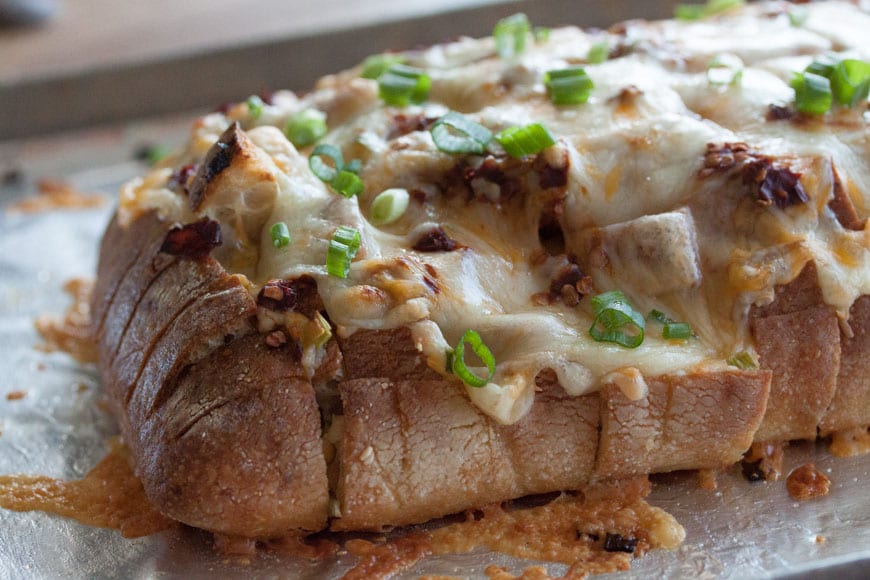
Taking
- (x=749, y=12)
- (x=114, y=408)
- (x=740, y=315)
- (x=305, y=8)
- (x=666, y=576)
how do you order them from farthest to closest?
(x=305, y=8), (x=749, y=12), (x=114, y=408), (x=740, y=315), (x=666, y=576)

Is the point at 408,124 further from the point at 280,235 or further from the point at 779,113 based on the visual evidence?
the point at 779,113

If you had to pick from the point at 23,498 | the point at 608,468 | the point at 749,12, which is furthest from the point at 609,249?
the point at 23,498

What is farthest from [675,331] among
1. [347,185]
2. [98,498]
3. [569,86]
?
[98,498]

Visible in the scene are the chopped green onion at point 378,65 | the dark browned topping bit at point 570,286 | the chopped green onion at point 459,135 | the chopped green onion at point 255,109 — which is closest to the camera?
Answer: the dark browned topping bit at point 570,286

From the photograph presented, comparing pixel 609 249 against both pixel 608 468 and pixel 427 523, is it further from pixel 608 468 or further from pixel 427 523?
pixel 427 523

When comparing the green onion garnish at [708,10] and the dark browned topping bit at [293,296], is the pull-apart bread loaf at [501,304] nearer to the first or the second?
the dark browned topping bit at [293,296]

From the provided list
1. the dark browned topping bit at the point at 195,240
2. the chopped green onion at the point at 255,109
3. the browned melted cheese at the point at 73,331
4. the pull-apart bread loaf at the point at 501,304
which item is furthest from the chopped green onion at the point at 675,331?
the browned melted cheese at the point at 73,331

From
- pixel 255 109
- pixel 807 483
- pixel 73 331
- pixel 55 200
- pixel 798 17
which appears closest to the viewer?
pixel 807 483
